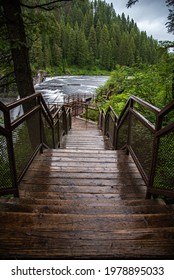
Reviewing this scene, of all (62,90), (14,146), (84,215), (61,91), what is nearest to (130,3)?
(14,146)

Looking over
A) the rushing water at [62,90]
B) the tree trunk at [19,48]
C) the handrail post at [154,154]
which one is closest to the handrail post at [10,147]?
the tree trunk at [19,48]

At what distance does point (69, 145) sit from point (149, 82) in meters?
3.34

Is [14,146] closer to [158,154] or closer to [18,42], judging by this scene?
[158,154]

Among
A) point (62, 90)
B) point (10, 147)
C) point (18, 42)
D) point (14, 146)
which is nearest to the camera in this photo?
point (10, 147)

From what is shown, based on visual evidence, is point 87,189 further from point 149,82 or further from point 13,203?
point 149,82

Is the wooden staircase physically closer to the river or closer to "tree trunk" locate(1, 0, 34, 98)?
"tree trunk" locate(1, 0, 34, 98)

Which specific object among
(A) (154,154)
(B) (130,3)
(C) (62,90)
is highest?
(B) (130,3)

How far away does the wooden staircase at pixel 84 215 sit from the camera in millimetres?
1597

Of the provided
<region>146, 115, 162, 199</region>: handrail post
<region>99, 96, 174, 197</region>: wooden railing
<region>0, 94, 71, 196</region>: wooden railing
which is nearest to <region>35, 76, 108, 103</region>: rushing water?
<region>0, 94, 71, 196</region>: wooden railing

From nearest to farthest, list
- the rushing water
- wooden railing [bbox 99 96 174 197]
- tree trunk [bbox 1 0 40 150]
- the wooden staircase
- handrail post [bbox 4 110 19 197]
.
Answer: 1. the wooden staircase
2. wooden railing [bbox 99 96 174 197]
3. handrail post [bbox 4 110 19 197]
4. tree trunk [bbox 1 0 40 150]
5. the rushing water

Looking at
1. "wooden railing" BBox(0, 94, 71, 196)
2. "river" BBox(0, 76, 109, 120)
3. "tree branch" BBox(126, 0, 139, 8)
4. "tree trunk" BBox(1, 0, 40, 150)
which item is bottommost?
"river" BBox(0, 76, 109, 120)

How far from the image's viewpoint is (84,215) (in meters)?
2.09

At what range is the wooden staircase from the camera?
1597 mm

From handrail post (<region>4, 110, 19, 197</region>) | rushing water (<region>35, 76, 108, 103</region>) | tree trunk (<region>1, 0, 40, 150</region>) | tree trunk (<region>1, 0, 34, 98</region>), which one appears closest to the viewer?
handrail post (<region>4, 110, 19, 197</region>)
